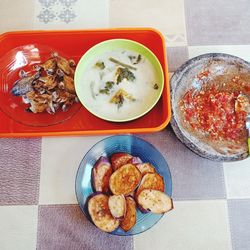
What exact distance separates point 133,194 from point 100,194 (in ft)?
0.29

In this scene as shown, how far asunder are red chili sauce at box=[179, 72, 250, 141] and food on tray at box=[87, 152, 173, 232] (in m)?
0.20

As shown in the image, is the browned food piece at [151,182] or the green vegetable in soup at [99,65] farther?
the green vegetable in soup at [99,65]

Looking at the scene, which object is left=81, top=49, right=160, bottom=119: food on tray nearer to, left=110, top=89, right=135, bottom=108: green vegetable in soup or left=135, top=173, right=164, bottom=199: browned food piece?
left=110, top=89, right=135, bottom=108: green vegetable in soup

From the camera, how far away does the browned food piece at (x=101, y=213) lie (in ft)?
2.82

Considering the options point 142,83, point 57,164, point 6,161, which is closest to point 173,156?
point 142,83

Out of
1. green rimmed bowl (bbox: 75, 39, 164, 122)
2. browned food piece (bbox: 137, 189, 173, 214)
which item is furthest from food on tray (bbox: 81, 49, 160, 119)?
browned food piece (bbox: 137, 189, 173, 214)

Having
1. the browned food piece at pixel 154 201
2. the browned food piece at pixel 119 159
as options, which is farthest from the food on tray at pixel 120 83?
the browned food piece at pixel 154 201

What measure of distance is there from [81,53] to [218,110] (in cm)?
48

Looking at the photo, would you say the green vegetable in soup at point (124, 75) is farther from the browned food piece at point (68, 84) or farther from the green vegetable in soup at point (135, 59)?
the browned food piece at point (68, 84)

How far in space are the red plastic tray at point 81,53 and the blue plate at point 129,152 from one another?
34mm

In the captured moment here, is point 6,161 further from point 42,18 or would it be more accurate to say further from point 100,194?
point 42,18

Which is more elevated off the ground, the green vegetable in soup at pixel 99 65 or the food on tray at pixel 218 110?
the green vegetable in soup at pixel 99 65

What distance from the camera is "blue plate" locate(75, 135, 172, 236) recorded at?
887 mm

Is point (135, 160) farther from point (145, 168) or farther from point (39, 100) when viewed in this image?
point (39, 100)
